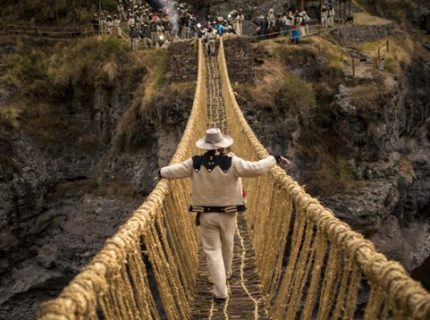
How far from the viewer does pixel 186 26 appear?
21516 millimetres

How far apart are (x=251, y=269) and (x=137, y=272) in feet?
7.68

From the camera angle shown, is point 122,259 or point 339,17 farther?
point 339,17

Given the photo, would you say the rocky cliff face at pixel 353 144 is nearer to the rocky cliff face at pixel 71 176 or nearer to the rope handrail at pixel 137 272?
the rocky cliff face at pixel 71 176

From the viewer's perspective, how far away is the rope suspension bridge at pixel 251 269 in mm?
2363

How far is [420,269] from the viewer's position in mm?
17312

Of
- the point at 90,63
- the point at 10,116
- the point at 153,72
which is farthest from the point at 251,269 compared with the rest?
the point at 90,63

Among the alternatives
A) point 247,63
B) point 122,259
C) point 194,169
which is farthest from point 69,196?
point 122,259

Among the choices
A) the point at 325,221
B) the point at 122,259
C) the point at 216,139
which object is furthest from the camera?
the point at 216,139

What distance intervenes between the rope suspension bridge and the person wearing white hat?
0.72ft

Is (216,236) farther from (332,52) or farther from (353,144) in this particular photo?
(332,52)

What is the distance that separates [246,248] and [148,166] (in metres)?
10.5

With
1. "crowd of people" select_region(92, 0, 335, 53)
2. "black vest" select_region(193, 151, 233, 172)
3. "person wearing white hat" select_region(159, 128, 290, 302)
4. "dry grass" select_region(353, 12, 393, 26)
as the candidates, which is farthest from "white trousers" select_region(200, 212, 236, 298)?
"dry grass" select_region(353, 12, 393, 26)

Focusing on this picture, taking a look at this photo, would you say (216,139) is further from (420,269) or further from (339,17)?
(339,17)

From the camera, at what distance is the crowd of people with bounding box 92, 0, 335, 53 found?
19312 millimetres
